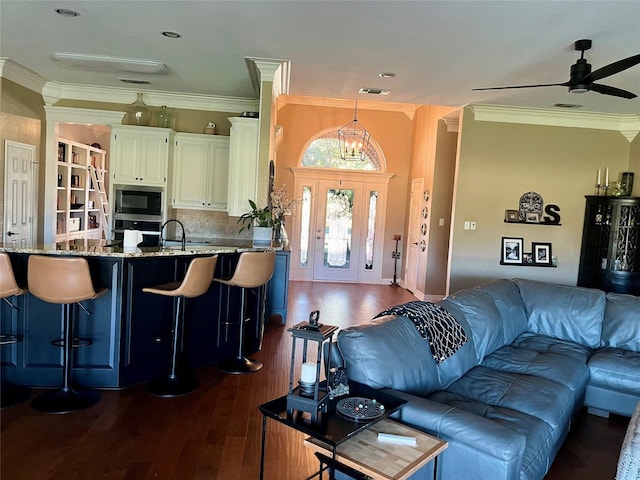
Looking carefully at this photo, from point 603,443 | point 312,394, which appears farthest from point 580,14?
point 312,394

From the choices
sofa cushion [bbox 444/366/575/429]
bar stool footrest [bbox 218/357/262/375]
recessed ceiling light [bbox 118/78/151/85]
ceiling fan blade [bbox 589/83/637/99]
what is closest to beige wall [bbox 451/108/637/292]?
ceiling fan blade [bbox 589/83/637/99]

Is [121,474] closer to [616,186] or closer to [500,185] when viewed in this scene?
[500,185]

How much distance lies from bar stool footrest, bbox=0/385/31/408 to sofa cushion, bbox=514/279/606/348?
4044 millimetres

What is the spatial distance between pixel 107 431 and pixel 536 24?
4.16m

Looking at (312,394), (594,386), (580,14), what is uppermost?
(580,14)

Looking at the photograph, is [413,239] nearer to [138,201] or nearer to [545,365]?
[138,201]

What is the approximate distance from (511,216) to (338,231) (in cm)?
348

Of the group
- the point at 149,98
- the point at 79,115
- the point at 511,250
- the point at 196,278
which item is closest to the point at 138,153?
the point at 149,98

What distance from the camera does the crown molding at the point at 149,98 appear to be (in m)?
6.32

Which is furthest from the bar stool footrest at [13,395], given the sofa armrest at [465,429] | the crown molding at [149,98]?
the crown molding at [149,98]

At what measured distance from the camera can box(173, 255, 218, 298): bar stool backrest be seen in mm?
3352

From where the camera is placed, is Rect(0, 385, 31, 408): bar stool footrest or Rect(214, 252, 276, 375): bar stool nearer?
Rect(0, 385, 31, 408): bar stool footrest

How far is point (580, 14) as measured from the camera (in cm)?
328

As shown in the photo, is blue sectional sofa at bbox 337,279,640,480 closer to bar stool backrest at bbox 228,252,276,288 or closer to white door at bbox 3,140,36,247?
bar stool backrest at bbox 228,252,276,288
